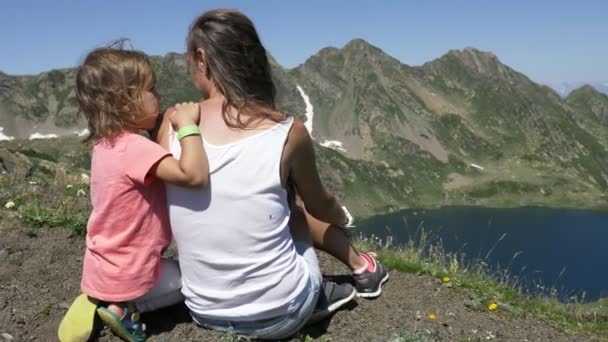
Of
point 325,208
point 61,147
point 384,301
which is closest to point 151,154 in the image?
point 325,208

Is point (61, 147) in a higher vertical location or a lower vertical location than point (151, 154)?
lower

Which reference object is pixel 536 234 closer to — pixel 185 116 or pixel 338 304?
pixel 338 304

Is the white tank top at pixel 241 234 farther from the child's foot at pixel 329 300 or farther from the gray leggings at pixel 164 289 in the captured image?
the child's foot at pixel 329 300

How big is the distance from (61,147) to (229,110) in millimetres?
192393

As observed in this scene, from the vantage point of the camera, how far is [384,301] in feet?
23.0

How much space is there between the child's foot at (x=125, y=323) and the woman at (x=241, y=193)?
0.60 metres

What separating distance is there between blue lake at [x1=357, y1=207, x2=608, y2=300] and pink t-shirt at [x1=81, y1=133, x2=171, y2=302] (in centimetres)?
9324

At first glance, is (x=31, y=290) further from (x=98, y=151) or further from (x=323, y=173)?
(x=323, y=173)

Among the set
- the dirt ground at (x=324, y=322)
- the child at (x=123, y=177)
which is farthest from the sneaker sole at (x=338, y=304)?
the child at (x=123, y=177)

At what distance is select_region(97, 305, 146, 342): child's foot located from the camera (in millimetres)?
5125

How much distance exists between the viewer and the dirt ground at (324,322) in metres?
5.91

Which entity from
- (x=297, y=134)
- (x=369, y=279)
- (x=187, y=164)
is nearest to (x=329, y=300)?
(x=369, y=279)

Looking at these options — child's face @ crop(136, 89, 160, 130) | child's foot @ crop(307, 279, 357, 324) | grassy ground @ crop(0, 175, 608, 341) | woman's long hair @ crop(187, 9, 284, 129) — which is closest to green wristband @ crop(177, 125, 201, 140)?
woman's long hair @ crop(187, 9, 284, 129)

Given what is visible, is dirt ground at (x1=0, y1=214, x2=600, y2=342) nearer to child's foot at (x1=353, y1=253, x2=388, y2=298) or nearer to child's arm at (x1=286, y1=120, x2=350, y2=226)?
child's foot at (x1=353, y1=253, x2=388, y2=298)
